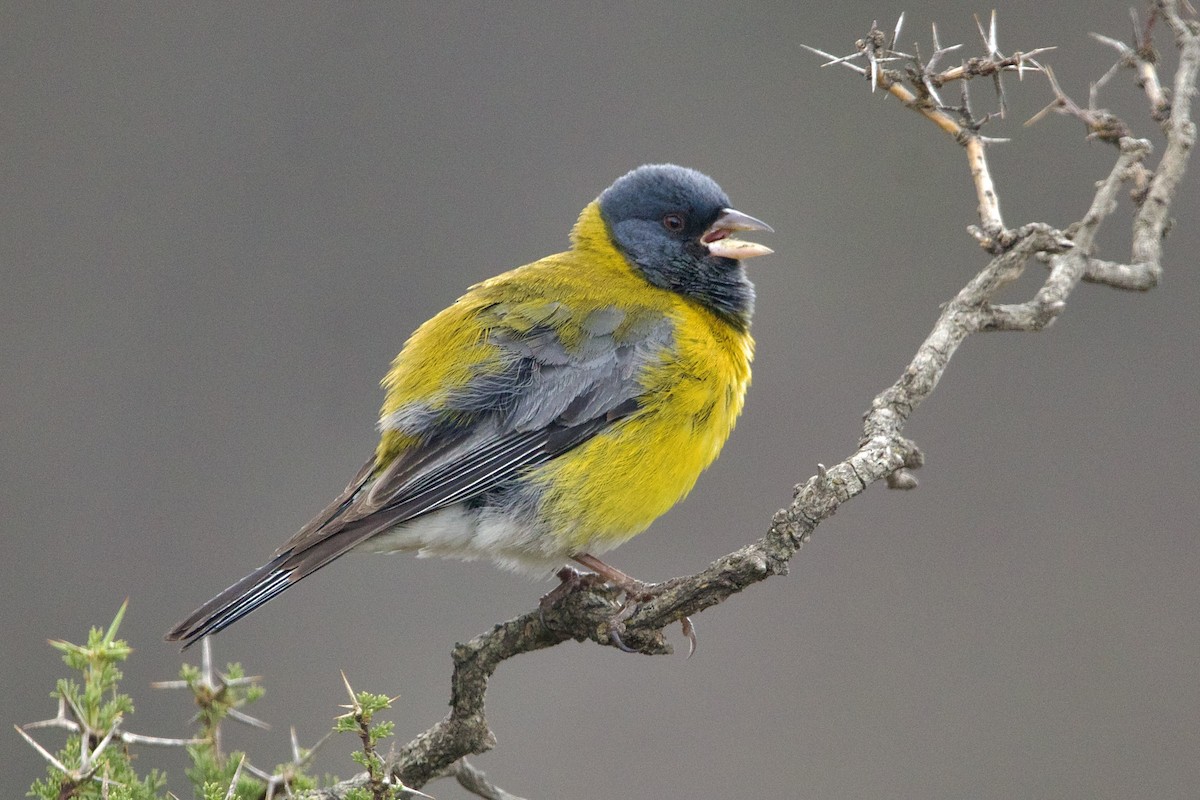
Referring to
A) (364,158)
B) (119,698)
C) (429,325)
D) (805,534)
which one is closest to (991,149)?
(364,158)

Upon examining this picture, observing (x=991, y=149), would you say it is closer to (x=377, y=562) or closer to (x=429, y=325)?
(x=377, y=562)

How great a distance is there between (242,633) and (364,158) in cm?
345

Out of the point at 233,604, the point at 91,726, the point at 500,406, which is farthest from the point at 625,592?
the point at 91,726

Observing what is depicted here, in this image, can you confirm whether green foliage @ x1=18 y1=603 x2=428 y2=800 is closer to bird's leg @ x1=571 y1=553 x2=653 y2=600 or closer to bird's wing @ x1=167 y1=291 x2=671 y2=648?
bird's wing @ x1=167 y1=291 x2=671 y2=648

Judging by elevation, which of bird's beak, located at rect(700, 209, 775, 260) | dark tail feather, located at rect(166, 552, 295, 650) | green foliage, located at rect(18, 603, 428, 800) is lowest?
green foliage, located at rect(18, 603, 428, 800)

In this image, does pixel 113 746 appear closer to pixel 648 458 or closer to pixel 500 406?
pixel 500 406

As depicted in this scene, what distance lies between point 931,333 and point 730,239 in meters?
1.44

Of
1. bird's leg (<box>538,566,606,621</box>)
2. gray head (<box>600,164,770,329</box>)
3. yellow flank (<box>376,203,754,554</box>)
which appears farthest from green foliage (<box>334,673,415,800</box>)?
gray head (<box>600,164,770,329</box>)

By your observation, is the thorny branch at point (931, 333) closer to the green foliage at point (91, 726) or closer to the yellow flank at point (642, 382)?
the yellow flank at point (642, 382)

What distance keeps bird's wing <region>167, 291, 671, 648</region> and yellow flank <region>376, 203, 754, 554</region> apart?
10mm

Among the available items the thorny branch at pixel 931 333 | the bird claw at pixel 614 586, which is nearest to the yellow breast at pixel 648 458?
the bird claw at pixel 614 586

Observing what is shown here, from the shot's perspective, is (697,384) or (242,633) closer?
(697,384)

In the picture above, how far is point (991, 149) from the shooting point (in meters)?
8.84

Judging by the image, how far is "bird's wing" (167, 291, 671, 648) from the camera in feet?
12.8
